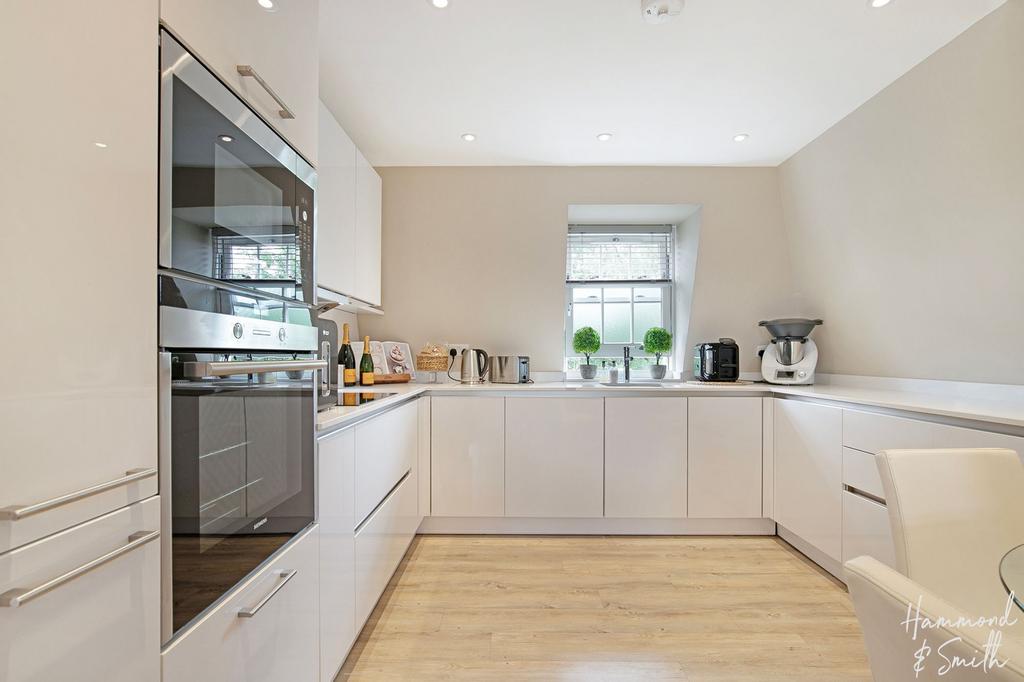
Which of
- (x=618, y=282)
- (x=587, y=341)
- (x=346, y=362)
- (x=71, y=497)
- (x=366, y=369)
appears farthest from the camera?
(x=618, y=282)

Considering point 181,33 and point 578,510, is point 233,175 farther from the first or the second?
point 578,510

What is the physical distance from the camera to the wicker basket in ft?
10.8

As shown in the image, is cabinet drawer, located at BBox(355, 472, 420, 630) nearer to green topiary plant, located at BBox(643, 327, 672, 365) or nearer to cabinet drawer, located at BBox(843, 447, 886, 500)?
green topiary plant, located at BBox(643, 327, 672, 365)

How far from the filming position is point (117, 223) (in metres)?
0.68

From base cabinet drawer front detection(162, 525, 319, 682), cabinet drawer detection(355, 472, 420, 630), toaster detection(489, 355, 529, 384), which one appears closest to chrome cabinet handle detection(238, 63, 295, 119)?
base cabinet drawer front detection(162, 525, 319, 682)

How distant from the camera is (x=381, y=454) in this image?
2.04 meters

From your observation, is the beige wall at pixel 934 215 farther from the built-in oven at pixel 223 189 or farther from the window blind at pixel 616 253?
the built-in oven at pixel 223 189

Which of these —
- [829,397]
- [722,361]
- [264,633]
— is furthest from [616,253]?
[264,633]

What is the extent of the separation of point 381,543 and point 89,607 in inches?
58.1

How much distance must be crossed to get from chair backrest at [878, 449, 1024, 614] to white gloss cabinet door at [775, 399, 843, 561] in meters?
1.34

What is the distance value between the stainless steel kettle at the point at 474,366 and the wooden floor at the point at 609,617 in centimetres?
104

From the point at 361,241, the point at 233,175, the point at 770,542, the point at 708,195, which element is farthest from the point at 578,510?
the point at 233,175

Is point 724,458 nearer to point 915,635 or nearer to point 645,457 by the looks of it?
point 645,457

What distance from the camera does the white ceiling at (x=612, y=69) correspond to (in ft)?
6.09
